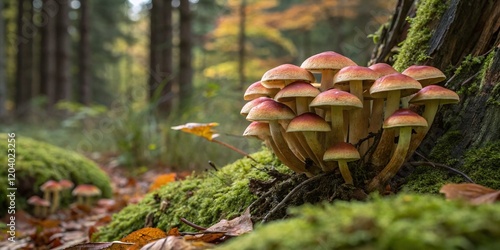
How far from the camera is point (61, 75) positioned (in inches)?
547

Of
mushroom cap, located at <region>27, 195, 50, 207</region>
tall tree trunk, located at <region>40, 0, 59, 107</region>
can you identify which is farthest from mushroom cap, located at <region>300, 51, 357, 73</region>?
tall tree trunk, located at <region>40, 0, 59, 107</region>

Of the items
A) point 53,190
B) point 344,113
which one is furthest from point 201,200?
point 53,190

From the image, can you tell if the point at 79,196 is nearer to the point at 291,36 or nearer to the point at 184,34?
the point at 184,34

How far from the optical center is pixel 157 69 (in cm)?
854

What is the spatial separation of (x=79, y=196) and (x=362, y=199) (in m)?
3.73

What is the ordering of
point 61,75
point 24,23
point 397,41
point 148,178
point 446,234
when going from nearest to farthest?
point 446,234 → point 397,41 → point 148,178 → point 61,75 → point 24,23

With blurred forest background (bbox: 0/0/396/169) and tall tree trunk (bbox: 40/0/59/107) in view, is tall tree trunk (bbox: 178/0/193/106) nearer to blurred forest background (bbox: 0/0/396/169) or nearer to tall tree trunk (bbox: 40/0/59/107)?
blurred forest background (bbox: 0/0/396/169)

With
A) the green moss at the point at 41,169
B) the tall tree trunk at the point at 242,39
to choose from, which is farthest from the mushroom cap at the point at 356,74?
the tall tree trunk at the point at 242,39

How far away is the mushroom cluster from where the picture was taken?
5.49 feet

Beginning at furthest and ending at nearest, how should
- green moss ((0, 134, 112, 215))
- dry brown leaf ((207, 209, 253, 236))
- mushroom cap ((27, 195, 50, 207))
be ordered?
green moss ((0, 134, 112, 215))
mushroom cap ((27, 195, 50, 207))
dry brown leaf ((207, 209, 253, 236))

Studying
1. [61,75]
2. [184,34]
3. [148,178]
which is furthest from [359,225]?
[61,75]

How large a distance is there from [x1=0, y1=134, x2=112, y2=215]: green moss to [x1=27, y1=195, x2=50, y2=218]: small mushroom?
0.12 metres

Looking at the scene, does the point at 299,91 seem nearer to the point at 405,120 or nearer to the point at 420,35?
the point at 405,120

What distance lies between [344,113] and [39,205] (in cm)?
364
